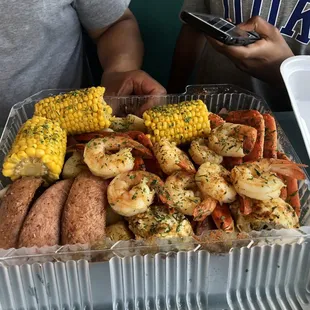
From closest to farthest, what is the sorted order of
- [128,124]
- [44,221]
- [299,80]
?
[44,221] < [128,124] < [299,80]

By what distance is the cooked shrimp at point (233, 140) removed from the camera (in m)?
1.10

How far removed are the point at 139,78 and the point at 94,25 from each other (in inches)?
11.5

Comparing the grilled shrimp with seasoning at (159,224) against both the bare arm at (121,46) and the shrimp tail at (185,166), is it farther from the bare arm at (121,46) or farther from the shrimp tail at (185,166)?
the bare arm at (121,46)

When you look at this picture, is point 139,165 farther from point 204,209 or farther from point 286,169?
point 286,169

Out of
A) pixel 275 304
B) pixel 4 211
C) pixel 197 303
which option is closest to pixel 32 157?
pixel 4 211

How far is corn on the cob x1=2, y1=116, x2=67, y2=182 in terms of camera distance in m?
1.07

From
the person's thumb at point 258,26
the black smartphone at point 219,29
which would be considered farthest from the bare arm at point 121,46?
the person's thumb at point 258,26

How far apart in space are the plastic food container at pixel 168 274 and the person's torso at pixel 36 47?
33.5 inches

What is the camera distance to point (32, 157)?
1077 millimetres

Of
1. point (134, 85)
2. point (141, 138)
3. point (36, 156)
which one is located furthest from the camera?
point (134, 85)

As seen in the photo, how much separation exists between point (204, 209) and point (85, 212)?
27 cm

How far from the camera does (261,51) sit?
1476 millimetres

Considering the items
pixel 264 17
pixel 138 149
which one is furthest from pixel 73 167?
pixel 264 17

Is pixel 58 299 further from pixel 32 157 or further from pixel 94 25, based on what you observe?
pixel 94 25
